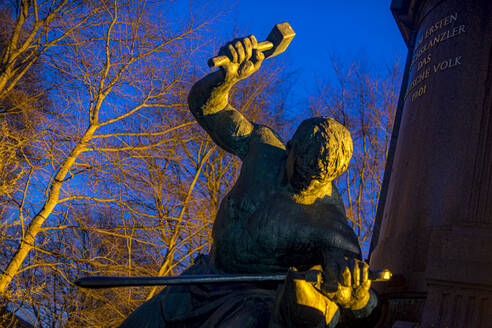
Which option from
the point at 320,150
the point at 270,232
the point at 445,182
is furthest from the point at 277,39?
the point at 445,182

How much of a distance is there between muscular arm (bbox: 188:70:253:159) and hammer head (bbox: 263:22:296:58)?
11.8 inches

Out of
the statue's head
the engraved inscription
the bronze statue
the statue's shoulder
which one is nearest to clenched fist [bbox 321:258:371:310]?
the bronze statue

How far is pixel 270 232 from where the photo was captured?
2.49 metres

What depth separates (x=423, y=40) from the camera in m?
4.80

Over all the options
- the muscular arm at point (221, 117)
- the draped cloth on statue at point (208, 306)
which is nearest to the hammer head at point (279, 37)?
the muscular arm at point (221, 117)

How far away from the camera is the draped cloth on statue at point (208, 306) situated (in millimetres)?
2199

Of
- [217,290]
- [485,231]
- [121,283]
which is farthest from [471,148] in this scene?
[121,283]

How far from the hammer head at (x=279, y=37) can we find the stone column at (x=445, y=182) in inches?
58.9

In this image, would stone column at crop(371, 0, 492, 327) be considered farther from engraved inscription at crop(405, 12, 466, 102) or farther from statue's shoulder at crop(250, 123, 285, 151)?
statue's shoulder at crop(250, 123, 285, 151)

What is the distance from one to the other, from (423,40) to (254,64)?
2657mm

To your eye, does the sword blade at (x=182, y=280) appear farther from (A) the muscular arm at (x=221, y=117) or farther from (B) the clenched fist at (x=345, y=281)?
(A) the muscular arm at (x=221, y=117)

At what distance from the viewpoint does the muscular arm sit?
9.18 ft

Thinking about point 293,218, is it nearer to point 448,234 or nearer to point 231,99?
point 448,234

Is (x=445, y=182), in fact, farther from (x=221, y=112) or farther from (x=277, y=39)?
(x=221, y=112)
